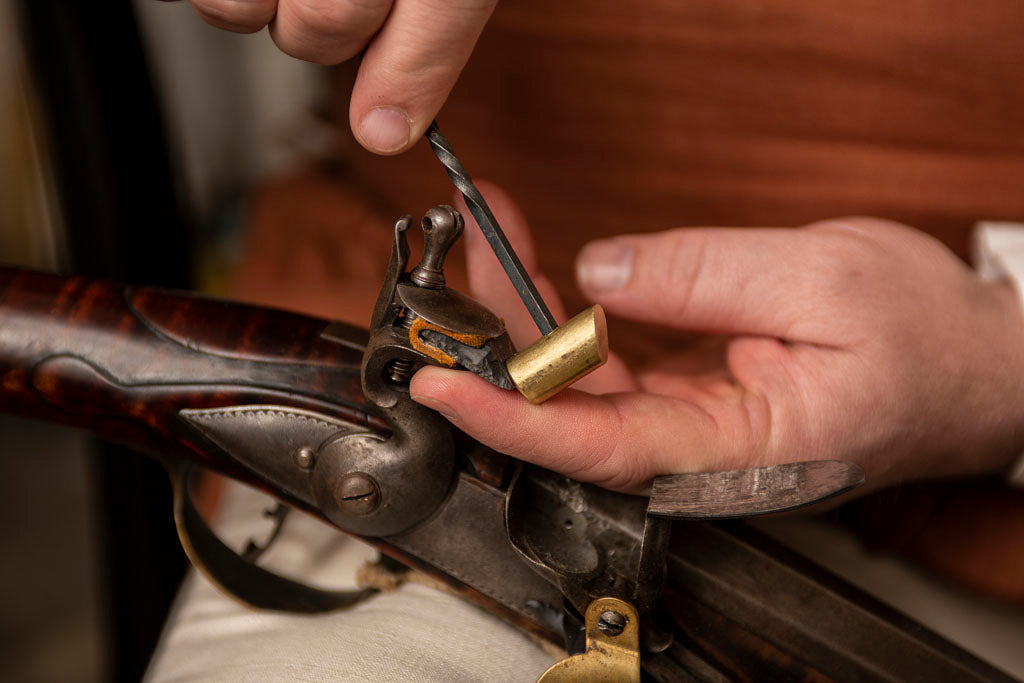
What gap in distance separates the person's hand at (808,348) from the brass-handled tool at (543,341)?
4.6 inches

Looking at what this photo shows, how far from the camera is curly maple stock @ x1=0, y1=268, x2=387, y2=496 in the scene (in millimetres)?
875

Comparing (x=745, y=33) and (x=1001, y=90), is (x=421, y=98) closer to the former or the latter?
(x=745, y=33)

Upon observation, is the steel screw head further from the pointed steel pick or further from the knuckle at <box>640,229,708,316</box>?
the knuckle at <box>640,229,708,316</box>

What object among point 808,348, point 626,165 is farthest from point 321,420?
point 626,165


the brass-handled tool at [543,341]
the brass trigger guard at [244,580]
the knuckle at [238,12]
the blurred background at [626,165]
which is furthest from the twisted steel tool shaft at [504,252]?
the blurred background at [626,165]

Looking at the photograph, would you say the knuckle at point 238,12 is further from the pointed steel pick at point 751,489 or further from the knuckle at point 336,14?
the pointed steel pick at point 751,489

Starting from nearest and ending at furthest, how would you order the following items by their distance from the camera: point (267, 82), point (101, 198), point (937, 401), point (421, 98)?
1. point (421, 98)
2. point (937, 401)
3. point (101, 198)
4. point (267, 82)

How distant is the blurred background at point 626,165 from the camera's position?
1202mm

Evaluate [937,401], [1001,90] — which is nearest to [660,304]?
[937,401]

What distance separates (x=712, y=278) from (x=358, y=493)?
20.1 inches

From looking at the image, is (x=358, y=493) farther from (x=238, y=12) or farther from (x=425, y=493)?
(x=238, y=12)

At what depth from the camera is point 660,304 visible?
1.06 m

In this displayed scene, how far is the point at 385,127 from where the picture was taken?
79 centimetres

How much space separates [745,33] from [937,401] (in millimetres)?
627
